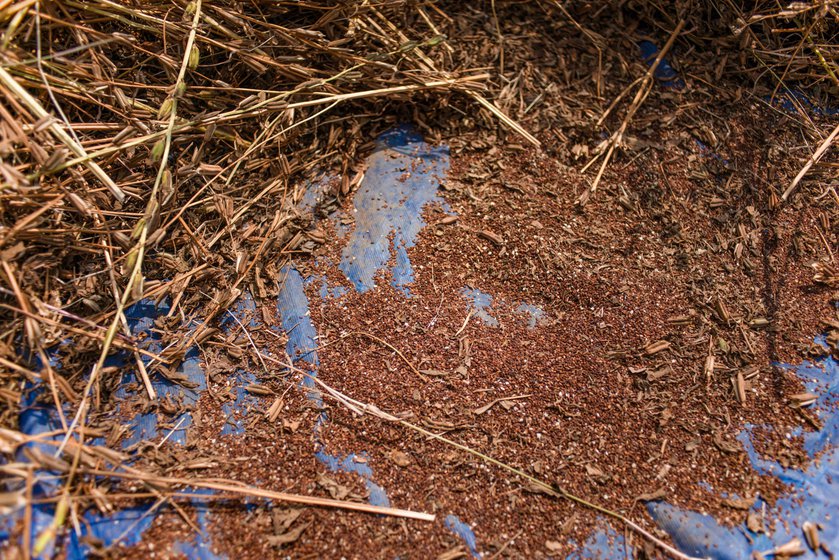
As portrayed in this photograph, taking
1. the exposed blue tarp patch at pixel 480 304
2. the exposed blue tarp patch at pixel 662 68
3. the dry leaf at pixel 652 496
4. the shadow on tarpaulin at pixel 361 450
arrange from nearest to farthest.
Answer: the shadow on tarpaulin at pixel 361 450 < the dry leaf at pixel 652 496 < the exposed blue tarp patch at pixel 480 304 < the exposed blue tarp patch at pixel 662 68

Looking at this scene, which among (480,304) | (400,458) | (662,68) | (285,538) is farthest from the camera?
(662,68)

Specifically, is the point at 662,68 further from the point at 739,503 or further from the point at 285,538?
the point at 285,538

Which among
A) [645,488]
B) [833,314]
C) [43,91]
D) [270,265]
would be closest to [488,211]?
[270,265]

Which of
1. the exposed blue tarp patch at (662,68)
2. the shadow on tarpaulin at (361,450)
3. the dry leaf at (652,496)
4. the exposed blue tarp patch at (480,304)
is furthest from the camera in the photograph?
the exposed blue tarp patch at (662,68)

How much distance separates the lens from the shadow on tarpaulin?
167 cm

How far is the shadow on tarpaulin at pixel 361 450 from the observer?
1.67 m

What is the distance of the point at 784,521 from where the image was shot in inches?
68.4

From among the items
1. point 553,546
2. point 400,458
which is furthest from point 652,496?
point 400,458

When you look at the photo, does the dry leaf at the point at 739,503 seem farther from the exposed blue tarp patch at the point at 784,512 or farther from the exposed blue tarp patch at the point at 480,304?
the exposed blue tarp patch at the point at 480,304

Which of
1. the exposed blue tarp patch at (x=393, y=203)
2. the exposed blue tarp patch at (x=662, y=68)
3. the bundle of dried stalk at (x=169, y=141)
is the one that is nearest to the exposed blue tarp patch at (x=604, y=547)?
the exposed blue tarp patch at (x=393, y=203)

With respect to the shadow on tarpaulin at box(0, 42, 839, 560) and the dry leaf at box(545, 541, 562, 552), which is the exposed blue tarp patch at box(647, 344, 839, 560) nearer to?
the shadow on tarpaulin at box(0, 42, 839, 560)

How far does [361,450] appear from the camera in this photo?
1868 millimetres

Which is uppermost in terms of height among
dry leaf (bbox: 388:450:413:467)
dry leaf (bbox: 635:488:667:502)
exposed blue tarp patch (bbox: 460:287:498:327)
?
exposed blue tarp patch (bbox: 460:287:498:327)

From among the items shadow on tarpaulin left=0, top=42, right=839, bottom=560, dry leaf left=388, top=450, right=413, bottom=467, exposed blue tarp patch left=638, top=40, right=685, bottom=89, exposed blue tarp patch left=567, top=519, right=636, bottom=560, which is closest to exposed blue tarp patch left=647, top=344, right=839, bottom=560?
shadow on tarpaulin left=0, top=42, right=839, bottom=560
